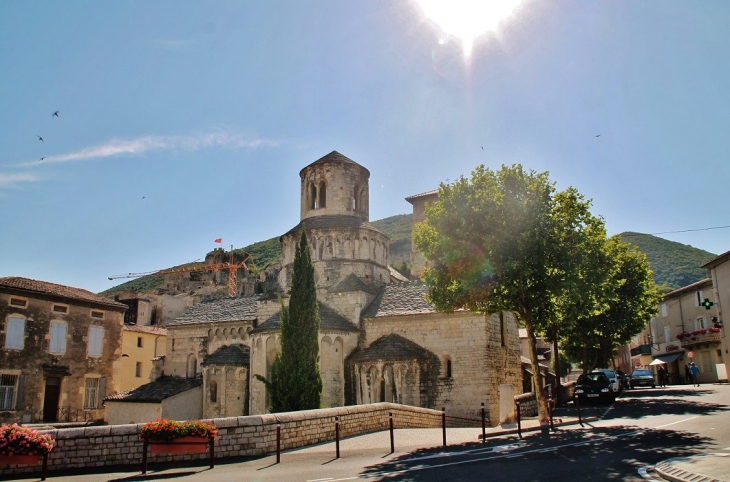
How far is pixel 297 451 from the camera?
14.5 m

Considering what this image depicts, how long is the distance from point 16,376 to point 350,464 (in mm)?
25479

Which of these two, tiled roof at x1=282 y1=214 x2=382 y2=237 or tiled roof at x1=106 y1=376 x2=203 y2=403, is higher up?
tiled roof at x1=282 y1=214 x2=382 y2=237

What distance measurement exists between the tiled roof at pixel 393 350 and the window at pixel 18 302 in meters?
18.7

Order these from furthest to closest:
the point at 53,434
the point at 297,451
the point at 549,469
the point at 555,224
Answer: the point at 555,224, the point at 297,451, the point at 53,434, the point at 549,469

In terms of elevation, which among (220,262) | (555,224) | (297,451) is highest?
(220,262)

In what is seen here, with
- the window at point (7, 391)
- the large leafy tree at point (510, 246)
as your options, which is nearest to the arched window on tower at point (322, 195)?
the large leafy tree at point (510, 246)

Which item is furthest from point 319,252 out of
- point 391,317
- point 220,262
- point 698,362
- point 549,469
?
point 220,262

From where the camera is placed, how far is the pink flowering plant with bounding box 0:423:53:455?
1084 cm

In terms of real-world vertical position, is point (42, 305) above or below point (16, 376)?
above

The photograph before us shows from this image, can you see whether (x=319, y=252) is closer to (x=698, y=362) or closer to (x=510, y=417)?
(x=510, y=417)

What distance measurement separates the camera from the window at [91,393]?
1323 inches

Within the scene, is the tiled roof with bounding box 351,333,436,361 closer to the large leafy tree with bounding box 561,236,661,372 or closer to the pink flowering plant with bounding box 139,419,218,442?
the large leafy tree with bounding box 561,236,661,372

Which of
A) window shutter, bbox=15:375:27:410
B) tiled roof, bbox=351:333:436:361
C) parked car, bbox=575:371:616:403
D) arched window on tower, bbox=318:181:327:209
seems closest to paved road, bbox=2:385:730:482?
tiled roof, bbox=351:333:436:361

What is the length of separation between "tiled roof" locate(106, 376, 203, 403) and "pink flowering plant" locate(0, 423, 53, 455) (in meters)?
19.4
